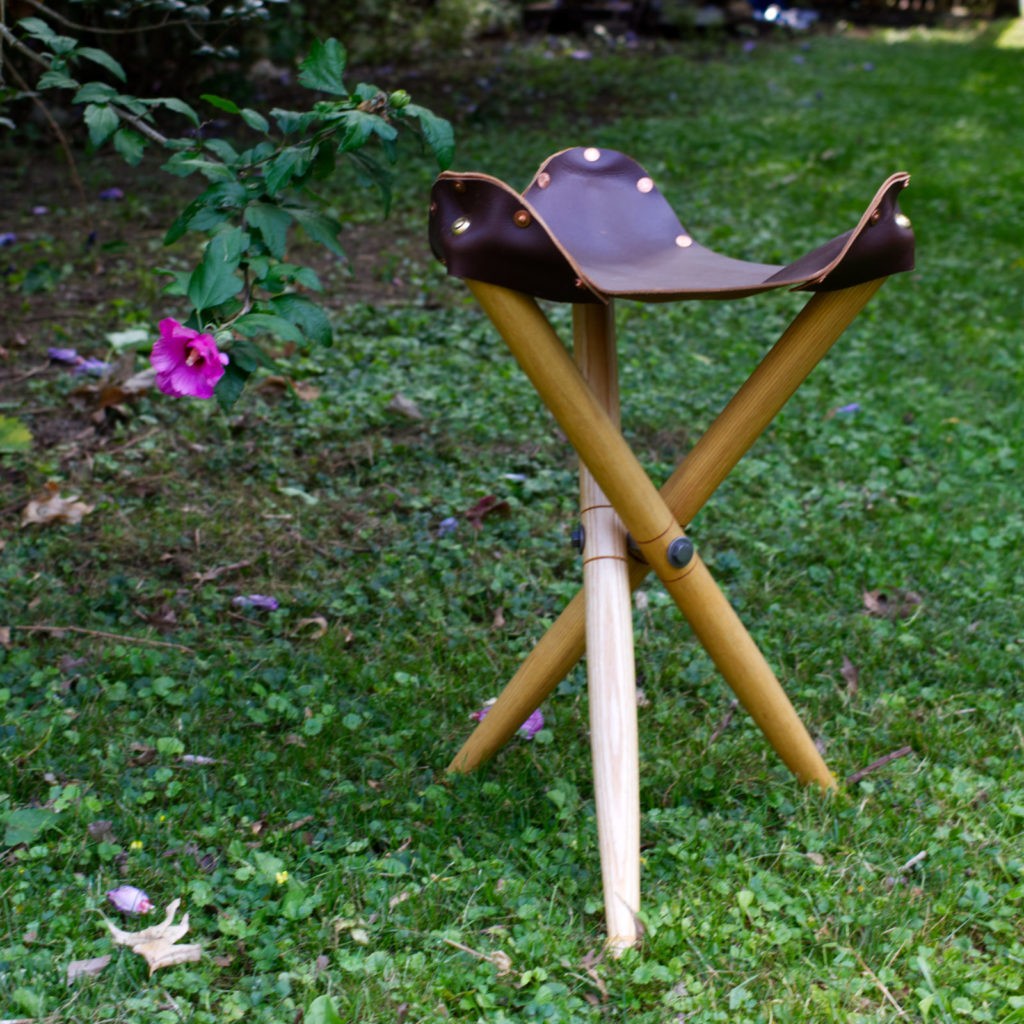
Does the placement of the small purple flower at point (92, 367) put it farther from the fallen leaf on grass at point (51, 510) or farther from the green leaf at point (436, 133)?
the green leaf at point (436, 133)

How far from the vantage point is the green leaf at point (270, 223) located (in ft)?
6.35

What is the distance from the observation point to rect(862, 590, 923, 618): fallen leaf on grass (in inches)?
108

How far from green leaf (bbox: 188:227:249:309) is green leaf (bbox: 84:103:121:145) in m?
0.36

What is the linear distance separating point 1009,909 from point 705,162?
17.0 ft

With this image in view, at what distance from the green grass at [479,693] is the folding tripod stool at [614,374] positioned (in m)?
0.18

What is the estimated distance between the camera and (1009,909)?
1.87m

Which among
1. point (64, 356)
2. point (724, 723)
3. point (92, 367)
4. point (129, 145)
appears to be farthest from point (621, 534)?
point (64, 356)

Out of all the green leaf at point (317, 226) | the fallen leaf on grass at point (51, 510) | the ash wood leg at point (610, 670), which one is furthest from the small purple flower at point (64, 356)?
the ash wood leg at point (610, 670)

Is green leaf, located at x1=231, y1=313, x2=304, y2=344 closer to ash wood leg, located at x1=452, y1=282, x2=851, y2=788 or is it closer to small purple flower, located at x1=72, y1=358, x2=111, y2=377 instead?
ash wood leg, located at x1=452, y1=282, x2=851, y2=788

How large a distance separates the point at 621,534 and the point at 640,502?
4.5 inches

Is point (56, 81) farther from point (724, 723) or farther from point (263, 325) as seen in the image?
point (724, 723)

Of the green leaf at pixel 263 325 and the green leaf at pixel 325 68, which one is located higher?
the green leaf at pixel 325 68

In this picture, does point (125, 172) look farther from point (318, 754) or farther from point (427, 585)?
point (318, 754)

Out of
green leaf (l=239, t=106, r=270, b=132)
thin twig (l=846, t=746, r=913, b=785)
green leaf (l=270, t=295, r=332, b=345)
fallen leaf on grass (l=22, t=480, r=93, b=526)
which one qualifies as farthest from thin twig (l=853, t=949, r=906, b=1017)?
fallen leaf on grass (l=22, t=480, r=93, b=526)
